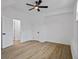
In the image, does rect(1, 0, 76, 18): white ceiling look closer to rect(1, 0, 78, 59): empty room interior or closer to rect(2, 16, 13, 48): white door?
rect(1, 0, 78, 59): empty room interior

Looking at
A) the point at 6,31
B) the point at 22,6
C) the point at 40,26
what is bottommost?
the point at 6,31

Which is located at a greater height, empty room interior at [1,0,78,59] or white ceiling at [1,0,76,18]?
white ceiling at [1,0,76,18]

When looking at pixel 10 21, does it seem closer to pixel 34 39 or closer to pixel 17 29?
pixel 17 29

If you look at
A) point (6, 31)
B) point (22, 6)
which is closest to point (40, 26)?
point (22, 6)

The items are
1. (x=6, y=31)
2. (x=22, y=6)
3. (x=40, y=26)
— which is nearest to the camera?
(x=6, y=31)

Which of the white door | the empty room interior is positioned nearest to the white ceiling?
the empty room interior

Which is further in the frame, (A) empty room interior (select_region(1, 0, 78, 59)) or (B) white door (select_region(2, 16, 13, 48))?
(A) empty room interior (select_region(1, 0, 78, 59))

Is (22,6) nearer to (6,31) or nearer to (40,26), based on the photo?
(6,31)

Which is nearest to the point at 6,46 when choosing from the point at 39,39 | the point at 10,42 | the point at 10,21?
the point at 10,42

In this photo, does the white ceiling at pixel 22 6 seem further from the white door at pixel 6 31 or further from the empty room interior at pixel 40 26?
the white door at pixel 6 31

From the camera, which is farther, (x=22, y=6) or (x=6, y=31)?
(x=22, y=6)

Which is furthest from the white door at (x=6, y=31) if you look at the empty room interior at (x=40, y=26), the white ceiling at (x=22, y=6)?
the white ceiling at (x=22, y=6)

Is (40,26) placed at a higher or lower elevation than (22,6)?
lower

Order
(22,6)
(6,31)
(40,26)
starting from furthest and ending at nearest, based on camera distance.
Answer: (40,26) < (22,6) < (6,31)
